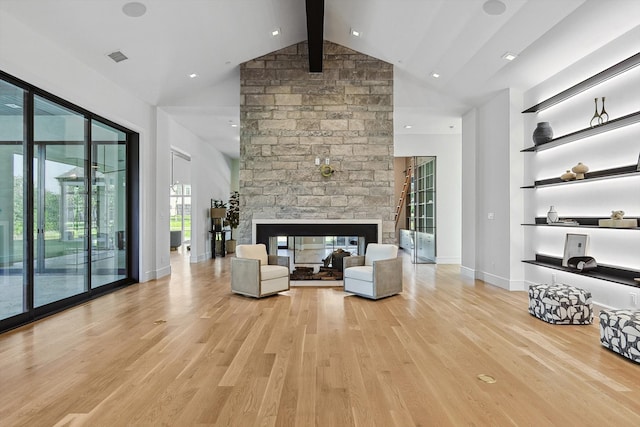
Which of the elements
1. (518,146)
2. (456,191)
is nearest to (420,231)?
(456,191)

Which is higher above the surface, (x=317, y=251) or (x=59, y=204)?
(x=59, y=204)

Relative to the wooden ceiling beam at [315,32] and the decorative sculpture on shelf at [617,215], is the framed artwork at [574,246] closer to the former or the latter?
the decorative sculpture on shelf at [617,215]

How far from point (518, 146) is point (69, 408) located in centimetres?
615

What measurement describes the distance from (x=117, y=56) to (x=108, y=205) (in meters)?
2.20

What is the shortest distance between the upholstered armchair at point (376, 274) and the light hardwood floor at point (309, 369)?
478 mm

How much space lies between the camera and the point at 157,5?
14.2 feet

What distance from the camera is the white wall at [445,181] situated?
30.2 feet

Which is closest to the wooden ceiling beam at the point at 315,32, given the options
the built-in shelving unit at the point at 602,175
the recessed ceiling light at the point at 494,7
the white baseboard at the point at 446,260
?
the recessed ceiling light at the point at 494,7

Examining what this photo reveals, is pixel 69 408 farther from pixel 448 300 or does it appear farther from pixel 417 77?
pixel 417 77

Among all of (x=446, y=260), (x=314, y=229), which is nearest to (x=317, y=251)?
(x=314, y=229)

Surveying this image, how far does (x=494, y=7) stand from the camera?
4.22 meters

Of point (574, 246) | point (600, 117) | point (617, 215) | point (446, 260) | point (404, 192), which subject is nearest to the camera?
point (617, 215)

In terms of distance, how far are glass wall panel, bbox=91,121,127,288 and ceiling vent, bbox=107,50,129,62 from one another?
1014 millimetres

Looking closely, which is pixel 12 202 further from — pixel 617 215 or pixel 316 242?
pixel 617 215
